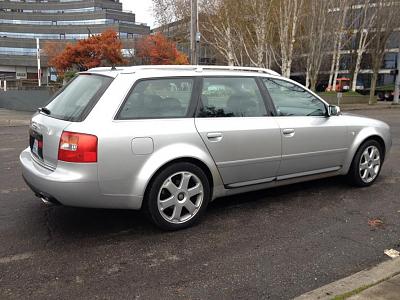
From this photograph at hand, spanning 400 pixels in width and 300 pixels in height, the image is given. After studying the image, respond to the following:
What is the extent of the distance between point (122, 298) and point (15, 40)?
102m

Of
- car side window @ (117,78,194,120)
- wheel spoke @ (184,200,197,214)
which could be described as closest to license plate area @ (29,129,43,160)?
car side window @ (117,78,194,120)

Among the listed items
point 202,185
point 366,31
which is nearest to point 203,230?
point 202,185

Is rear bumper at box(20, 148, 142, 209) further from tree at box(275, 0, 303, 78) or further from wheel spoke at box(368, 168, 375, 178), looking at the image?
tree at box(275, 0, 303, 78)

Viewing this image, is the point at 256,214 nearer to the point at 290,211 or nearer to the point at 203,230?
the point at 290,211

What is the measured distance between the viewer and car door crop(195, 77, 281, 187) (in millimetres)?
4695

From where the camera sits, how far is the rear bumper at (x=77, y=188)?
4.02 metres

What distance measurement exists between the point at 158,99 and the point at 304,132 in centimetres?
192

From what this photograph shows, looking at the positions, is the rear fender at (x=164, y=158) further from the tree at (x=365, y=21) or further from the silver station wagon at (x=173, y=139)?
the tree at (x=365, y=21)

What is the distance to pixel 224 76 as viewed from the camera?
499 centimetres

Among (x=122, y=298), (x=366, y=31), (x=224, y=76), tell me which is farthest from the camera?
(x=366, y=31)

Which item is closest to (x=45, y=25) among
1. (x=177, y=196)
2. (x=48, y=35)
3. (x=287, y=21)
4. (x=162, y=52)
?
(x=48, y=35)

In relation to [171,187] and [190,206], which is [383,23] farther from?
[171,187]

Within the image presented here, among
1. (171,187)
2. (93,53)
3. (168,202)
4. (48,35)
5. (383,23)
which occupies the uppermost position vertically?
(48,35)

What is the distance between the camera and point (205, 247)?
4.20 m
